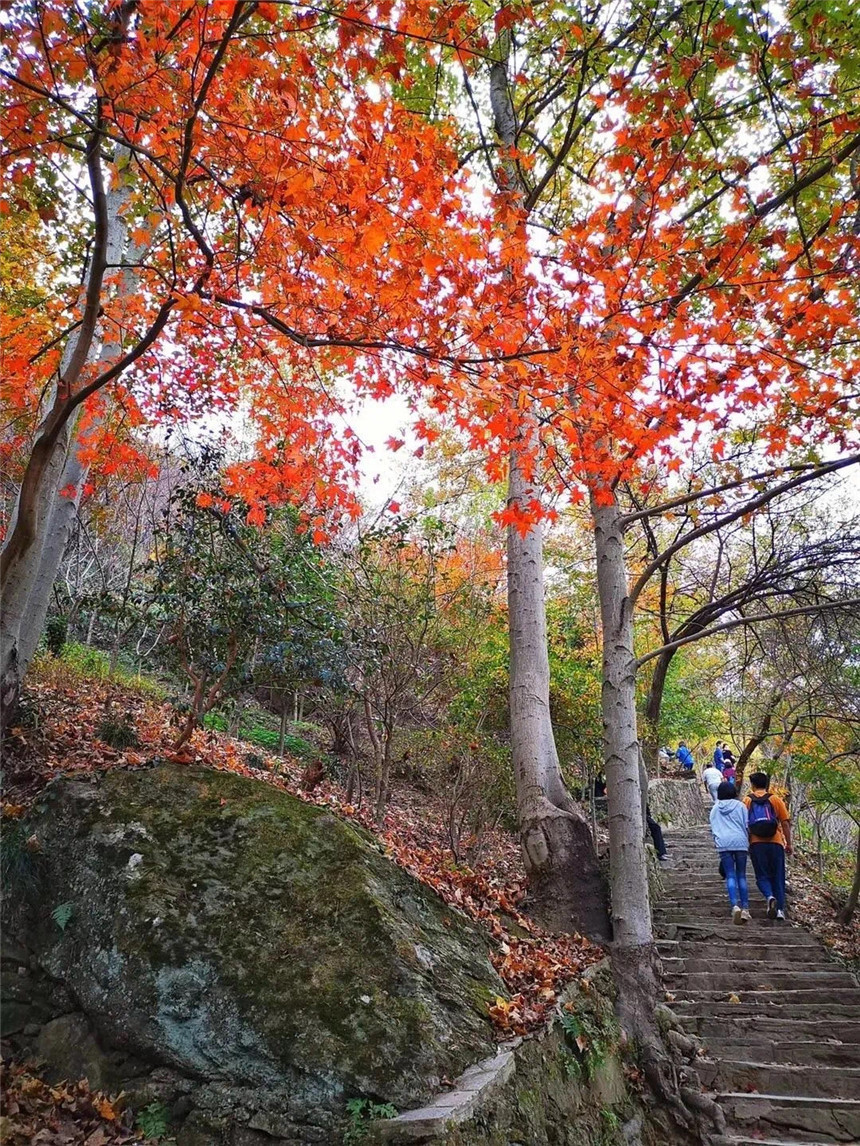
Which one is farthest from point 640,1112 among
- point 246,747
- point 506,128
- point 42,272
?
point 42,272

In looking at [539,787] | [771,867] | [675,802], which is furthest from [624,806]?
[675,802]

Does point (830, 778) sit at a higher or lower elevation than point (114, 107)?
lower

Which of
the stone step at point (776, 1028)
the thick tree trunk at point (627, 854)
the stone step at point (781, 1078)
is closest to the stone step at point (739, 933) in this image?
the stone step at point (776, 1028)

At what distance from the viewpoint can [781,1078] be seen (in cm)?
511

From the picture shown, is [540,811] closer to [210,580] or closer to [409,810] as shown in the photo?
[210,580]

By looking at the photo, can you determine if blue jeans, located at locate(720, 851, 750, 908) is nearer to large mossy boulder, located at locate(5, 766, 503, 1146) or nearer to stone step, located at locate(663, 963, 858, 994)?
stone step, located at locate(663, 963, 858, 994)

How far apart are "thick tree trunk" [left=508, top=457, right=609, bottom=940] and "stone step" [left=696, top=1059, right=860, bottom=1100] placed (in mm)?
1357

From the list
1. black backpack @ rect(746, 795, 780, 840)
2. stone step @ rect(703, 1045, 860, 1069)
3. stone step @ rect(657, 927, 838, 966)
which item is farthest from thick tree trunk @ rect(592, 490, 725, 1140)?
black backpack @ rect(746, 795, 780, 840)

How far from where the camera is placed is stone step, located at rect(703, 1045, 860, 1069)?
5.20 metres

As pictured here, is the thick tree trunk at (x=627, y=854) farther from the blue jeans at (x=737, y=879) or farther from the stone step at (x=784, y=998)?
the blue jeans at (x=737, y=879)

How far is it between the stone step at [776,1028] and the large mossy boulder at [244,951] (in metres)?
2.99

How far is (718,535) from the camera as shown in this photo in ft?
28.4

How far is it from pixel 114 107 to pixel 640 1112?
272 inches

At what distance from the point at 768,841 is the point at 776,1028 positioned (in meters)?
1.99
